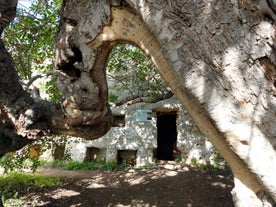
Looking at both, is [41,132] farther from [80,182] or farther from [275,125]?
[80,182]

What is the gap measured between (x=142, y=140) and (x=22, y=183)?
167 inches

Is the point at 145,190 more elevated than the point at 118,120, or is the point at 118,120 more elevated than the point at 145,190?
the point at 118,120

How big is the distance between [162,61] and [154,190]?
14.9ft

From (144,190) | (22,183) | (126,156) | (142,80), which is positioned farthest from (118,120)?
(144,190)

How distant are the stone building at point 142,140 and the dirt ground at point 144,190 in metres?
1.21

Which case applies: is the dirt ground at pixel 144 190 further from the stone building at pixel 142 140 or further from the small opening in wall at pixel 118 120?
the small opening in wall at pixel 118 120

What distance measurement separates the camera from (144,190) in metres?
6.58

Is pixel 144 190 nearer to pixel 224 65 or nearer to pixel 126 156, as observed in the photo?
pixel 126 156

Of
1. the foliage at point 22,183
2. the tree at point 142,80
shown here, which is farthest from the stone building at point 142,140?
the foliage at point 22,183

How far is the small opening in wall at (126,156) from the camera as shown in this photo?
10656mm

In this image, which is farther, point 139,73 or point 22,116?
point 139,73

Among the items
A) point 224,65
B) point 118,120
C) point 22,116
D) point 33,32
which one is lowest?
point 22,116

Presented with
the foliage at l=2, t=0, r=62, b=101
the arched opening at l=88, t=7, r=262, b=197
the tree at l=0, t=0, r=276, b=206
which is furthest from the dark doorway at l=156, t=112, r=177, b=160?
the tree at l=0, t=0, r=276, b=206

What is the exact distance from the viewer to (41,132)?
12.9 ft
